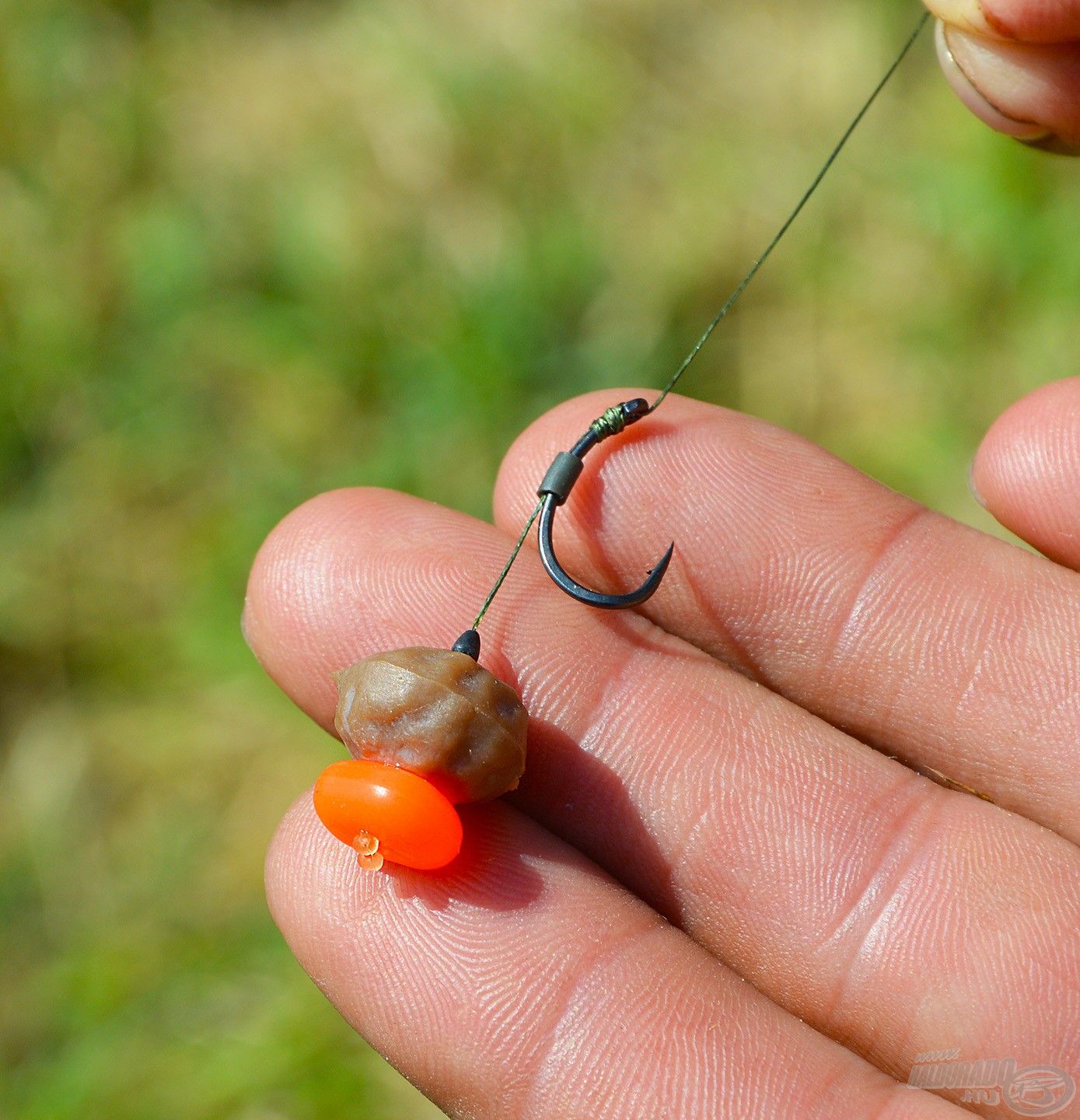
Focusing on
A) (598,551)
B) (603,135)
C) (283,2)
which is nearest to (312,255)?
(603,135)

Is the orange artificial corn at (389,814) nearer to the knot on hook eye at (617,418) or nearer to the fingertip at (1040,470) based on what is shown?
the knot on hook eye at (617,418)

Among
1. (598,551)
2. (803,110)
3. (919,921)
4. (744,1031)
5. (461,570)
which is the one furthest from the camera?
(803,110)

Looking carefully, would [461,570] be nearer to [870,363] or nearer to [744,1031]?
[744,1031]

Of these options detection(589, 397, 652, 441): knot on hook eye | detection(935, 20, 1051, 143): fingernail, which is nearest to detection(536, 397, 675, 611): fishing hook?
detection(589, 397, 652, 441): knot on hook eye

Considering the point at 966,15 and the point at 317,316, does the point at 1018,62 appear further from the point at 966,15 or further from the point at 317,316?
the point at 317,316

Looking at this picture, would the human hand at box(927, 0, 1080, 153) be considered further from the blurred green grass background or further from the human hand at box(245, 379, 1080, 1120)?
the blurred green grass background
